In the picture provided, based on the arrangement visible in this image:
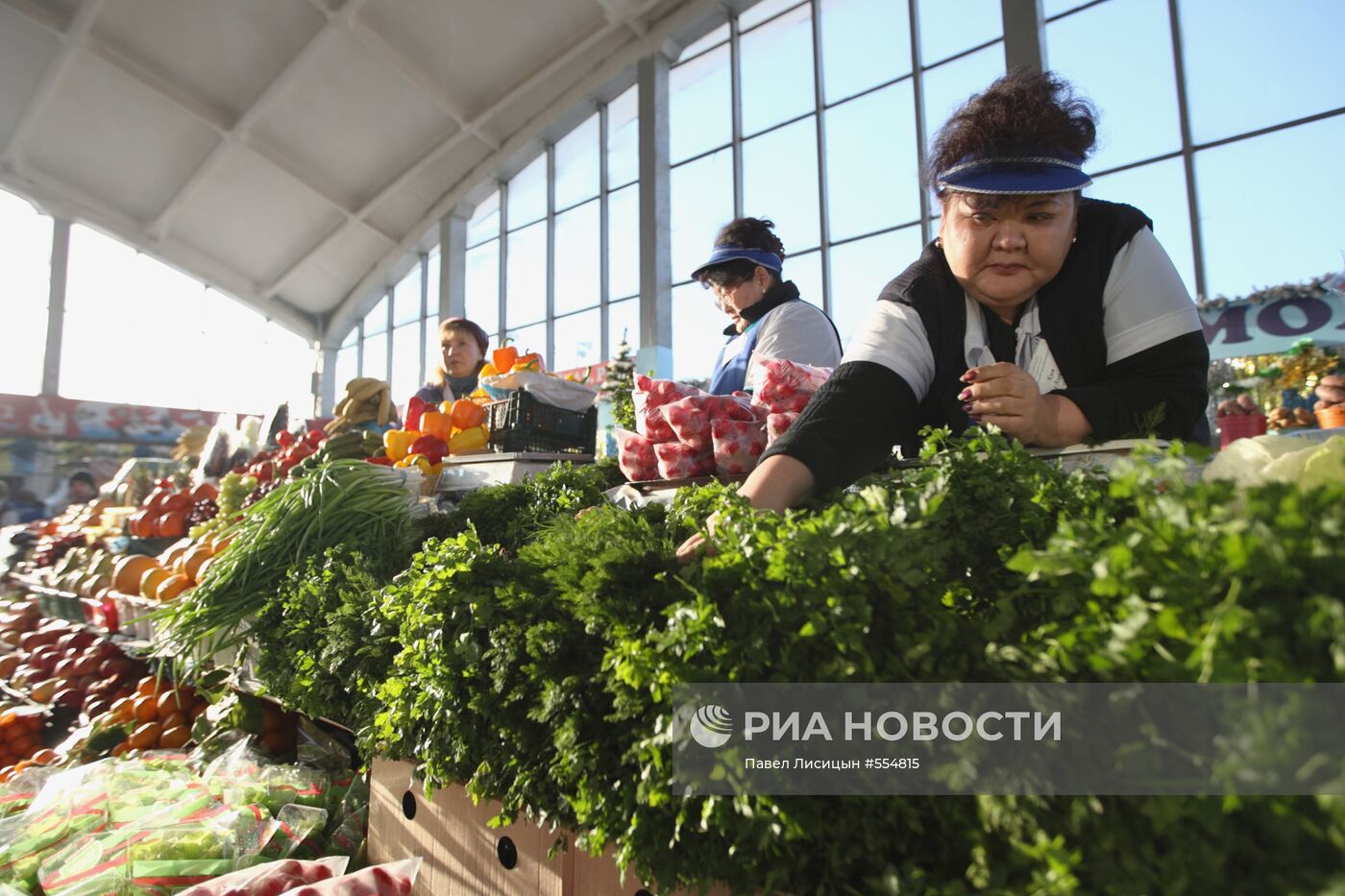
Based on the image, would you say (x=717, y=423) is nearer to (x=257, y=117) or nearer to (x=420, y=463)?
(x=420, y=463)

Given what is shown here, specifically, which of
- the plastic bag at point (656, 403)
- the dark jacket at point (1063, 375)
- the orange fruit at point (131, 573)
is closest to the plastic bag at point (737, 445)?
the plastic bag at point (656, 403)

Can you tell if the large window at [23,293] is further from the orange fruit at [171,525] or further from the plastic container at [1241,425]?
the plastic container at [1241,425]

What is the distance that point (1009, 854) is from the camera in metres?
0.57

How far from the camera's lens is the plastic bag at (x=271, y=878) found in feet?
4.39

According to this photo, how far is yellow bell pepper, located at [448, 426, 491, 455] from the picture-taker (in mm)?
2559

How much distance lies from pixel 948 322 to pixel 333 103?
14257 mm

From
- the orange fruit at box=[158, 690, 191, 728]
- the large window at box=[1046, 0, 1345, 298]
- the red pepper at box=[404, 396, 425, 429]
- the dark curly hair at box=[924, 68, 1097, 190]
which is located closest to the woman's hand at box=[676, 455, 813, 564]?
the dark curly hair at box=[924, 68, 1097, 190]

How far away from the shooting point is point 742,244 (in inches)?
95.9

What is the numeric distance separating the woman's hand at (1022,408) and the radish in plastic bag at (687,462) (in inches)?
25.3

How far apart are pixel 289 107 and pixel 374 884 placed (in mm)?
14573

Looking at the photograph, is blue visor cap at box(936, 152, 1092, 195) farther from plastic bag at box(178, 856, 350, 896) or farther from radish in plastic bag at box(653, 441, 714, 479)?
plastic bag at box(178, 856, 350, 896)

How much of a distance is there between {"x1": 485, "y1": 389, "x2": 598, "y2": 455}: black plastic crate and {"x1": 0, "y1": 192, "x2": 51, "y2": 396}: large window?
644 inches

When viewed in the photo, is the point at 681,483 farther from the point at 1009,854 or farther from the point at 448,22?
the point at 448,22

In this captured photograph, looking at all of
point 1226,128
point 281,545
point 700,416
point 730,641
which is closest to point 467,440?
point 281,545
